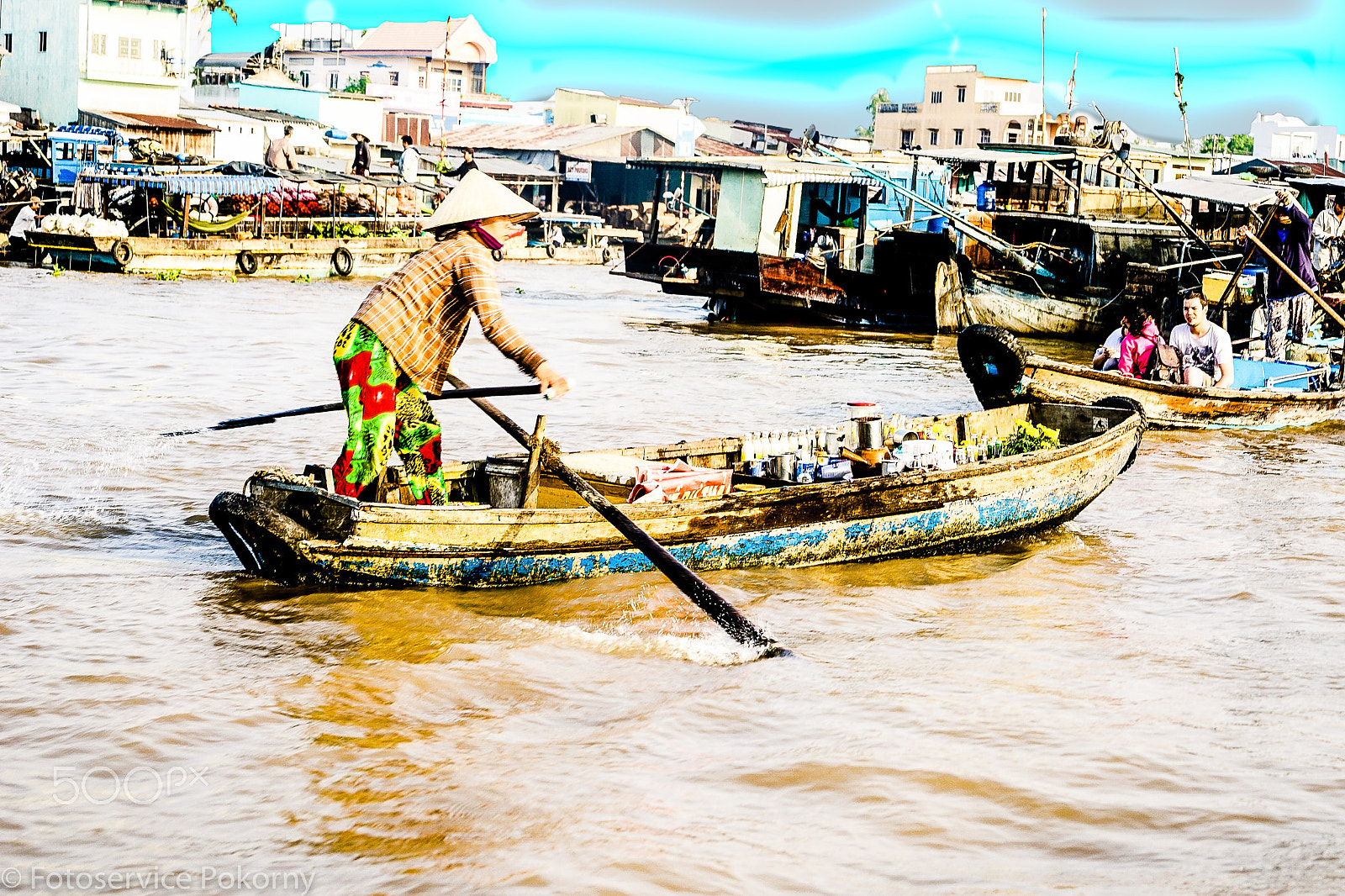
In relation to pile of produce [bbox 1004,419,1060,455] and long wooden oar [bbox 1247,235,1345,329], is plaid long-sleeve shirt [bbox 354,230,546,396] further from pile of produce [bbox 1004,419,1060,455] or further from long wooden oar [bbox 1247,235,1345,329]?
long wooden oar [bbox 1247,235,1345,329]

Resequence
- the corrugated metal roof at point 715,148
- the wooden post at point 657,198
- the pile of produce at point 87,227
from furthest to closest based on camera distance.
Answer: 1. the corrugated metal roof at point 715,148
2. the pile of produce at point 87,227
3. the wooden post at point 657,198

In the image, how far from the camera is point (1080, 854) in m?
3.67

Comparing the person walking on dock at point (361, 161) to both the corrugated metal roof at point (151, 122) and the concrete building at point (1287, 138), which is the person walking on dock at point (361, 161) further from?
the concrete building at point (1287, 138)

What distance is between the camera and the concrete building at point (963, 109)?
46.1m

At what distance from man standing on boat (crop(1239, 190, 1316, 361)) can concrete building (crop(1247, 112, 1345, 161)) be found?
39243mm

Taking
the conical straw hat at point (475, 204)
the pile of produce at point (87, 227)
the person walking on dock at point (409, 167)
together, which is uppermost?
the person walking on dock at point (409, 167)

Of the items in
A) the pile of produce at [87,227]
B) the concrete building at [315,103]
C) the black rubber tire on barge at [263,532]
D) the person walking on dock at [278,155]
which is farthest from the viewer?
the concrete building at [315,103]

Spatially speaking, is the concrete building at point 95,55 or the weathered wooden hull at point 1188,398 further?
the concrete building at point 95,55

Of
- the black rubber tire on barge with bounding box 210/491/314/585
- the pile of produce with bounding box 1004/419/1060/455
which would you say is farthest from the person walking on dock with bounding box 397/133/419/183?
the black rubber tire on barge with bounding box 210/491/314/585

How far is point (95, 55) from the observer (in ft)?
113

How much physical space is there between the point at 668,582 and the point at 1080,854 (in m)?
2.65

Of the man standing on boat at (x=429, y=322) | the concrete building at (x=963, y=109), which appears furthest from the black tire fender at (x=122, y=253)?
the concrete building at (x=963, y=109)

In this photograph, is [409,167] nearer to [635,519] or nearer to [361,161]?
[361,161]

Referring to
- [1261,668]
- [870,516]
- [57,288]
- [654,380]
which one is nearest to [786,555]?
[870,516]
